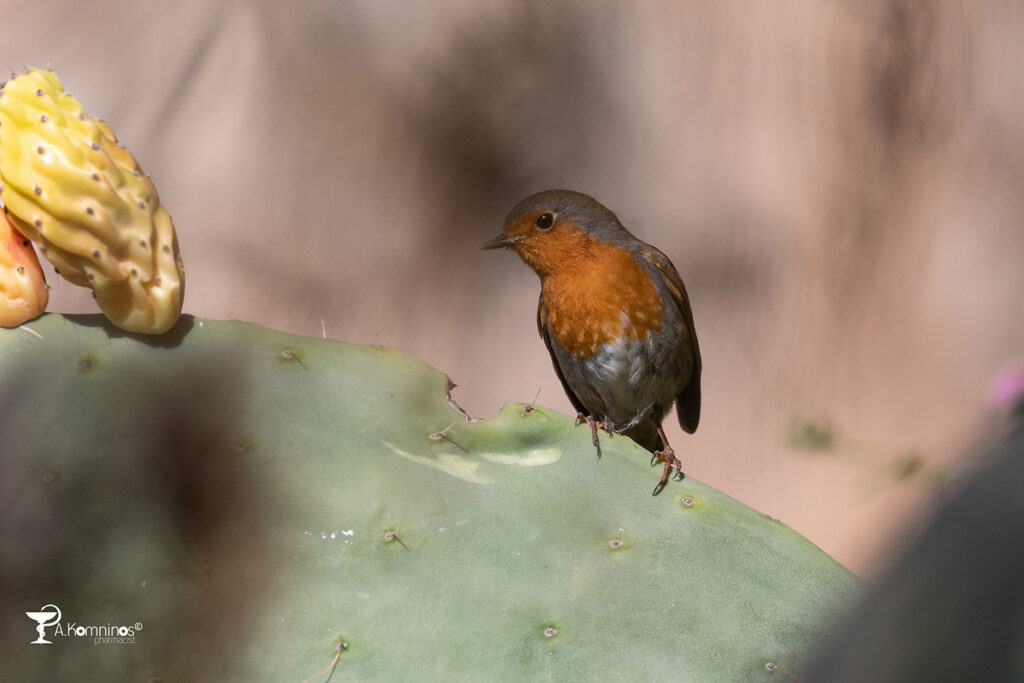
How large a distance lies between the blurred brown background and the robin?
2.50 ft

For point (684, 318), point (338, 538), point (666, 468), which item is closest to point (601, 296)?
point (684, 318)

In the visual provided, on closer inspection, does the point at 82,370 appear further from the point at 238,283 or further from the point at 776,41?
the point at 776,41

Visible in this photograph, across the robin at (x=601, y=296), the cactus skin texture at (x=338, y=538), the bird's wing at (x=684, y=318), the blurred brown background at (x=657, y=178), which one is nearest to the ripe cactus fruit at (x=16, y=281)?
the cactus skin texture at (x=338, y=538)

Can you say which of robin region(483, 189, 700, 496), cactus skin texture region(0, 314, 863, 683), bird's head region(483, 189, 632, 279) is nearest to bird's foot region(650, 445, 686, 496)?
cactus skin texture region(0, 314, 863, 683)

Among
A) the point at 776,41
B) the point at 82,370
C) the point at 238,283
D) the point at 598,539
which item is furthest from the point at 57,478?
the point at 776,41

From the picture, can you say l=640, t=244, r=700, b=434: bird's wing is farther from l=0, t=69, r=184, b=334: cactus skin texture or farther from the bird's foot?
l=0, t=69, r=184, b=334: cactus skin texture

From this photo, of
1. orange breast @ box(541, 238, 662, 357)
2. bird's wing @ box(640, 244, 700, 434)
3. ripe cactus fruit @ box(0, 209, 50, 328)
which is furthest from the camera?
bird's wing @ box(640, 244, 700, 434)

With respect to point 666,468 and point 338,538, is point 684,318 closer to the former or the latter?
point 666,468

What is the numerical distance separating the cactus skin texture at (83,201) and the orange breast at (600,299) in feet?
2.47

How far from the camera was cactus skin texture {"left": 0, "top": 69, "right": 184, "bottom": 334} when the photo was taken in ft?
3.81

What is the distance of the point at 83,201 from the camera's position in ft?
3.84

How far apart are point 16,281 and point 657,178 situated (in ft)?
5.95

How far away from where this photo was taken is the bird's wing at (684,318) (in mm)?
1970

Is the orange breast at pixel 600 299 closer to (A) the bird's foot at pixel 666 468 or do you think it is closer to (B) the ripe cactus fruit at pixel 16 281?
(A) the bird's foot at pixel 666 468
